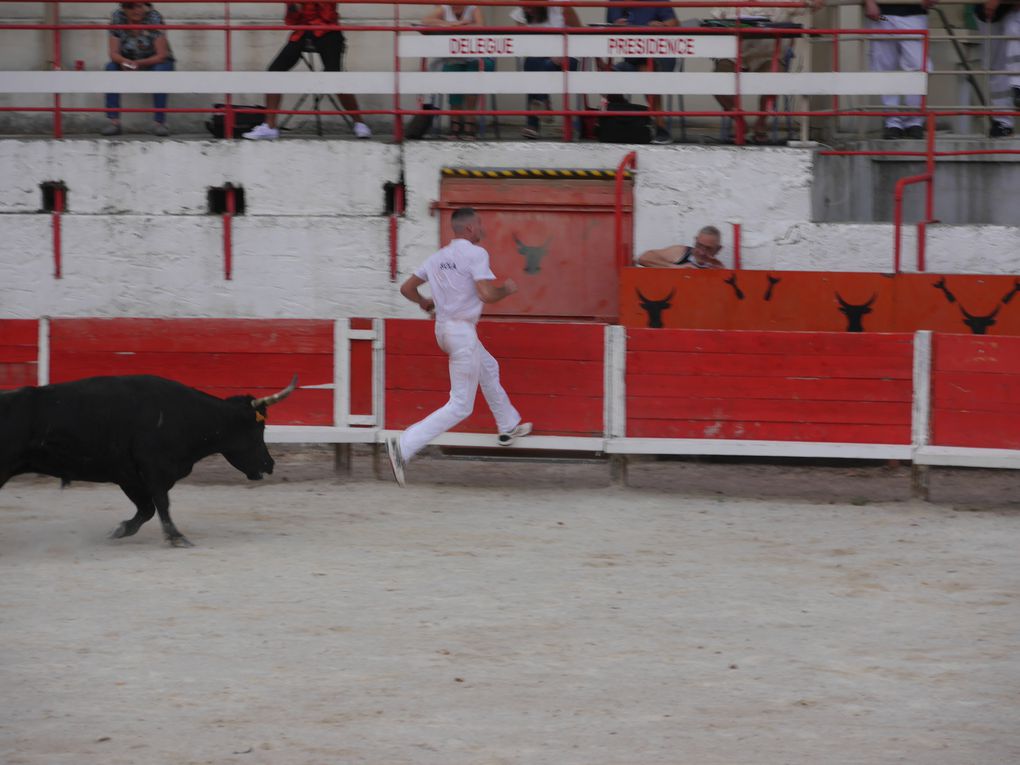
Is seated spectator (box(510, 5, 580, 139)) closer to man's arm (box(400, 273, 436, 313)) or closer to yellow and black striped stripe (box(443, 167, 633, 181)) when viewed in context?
yellow and black striped stripe (box(443, 167, 633, 181))

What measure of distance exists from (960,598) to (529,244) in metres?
5.38

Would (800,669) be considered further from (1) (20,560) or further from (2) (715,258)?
(2) (715,258)

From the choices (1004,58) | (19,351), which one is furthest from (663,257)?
(19,351)

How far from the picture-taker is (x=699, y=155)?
11859 millimetres

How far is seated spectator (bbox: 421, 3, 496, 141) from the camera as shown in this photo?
1290 centimetres

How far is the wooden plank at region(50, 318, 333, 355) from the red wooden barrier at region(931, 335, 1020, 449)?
155 inches

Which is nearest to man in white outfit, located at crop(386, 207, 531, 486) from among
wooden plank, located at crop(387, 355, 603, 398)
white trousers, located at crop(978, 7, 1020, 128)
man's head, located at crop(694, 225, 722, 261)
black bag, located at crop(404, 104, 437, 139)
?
wooden plank, located at crop(387, 355, 603, 398)

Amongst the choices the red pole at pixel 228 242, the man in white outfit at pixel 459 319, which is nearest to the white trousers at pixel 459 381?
the man in white outfit at pixel 459 319

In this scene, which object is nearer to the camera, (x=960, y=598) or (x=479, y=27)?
(x=960, y=598)

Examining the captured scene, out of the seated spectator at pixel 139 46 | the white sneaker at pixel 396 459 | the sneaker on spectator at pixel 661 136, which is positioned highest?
the seated spectator at pixel 139 46

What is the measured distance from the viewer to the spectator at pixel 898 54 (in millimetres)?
12906

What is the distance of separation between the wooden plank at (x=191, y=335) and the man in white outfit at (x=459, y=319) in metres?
1.01

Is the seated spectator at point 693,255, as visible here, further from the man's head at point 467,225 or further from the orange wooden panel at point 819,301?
the man's head at point 467,225

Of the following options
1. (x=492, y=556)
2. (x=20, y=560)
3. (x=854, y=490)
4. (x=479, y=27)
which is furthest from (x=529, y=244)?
(x=20, y=560)
